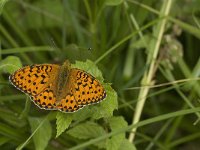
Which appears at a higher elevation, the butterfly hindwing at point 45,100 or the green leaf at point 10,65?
the green leaf at point 10,65

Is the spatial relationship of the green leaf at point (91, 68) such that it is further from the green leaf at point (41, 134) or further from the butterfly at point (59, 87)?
the green leaf at point (41, 134)

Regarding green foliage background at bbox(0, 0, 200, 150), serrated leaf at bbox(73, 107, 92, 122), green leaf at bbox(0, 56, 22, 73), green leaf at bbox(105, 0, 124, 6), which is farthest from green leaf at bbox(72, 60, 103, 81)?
green leaf at bbox(105, 0, 124, 6)

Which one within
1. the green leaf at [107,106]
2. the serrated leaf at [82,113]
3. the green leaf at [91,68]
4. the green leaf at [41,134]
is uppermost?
the green leaf at [91,68]

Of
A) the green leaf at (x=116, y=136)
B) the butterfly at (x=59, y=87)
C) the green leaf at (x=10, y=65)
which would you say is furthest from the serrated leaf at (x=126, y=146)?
the green leaf at (x=10, y=65)

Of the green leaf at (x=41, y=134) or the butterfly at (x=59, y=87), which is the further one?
the green leaf at (x=41, y=134)

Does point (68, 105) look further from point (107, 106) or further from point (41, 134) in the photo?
point (41, 134)
